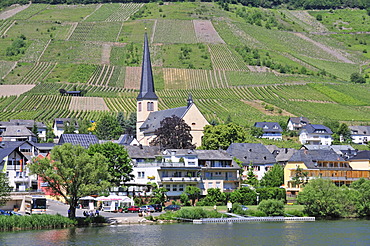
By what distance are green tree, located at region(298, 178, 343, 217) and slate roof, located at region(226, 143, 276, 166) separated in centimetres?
2686

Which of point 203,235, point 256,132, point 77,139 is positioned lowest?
point 203,235

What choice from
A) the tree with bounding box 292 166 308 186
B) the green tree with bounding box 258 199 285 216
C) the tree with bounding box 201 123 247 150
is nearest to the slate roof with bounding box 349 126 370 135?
the tree with bounding box 201 123 247 150

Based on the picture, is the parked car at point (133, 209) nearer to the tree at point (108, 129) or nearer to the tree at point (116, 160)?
the tree at point (116, 160)

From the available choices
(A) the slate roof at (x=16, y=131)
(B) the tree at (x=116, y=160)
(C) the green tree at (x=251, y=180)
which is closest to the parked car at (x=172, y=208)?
(B) the tree at (x=116, y=160)

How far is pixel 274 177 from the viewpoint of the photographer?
100312 millimetres

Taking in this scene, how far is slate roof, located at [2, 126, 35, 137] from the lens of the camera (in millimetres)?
134000

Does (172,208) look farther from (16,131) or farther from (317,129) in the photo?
(317,129)

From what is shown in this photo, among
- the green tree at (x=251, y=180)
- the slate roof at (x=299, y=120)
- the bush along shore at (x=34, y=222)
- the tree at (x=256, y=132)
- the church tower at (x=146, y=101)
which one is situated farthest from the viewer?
the slate roof at (x=299, y=120)

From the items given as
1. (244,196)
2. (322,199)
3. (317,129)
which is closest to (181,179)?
(244,196)

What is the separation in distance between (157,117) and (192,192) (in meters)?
49.7

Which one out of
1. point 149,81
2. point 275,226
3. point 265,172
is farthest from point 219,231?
point 149,81

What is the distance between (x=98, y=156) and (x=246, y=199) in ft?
77.3

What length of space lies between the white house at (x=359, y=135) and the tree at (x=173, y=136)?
5915 cm

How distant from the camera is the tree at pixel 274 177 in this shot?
3920 inches
